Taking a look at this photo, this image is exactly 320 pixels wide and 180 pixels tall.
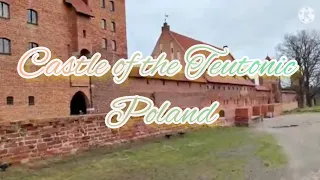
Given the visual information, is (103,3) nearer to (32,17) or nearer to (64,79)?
(32,17)

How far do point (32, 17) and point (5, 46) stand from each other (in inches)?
115

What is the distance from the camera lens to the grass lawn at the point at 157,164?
873 cm

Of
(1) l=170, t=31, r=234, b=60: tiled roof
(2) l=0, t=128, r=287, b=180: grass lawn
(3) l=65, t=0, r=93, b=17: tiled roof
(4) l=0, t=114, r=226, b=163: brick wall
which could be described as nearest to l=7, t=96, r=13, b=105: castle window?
(3) l=65, t=0, r=93, b=17: tiled roof

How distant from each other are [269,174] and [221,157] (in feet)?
9.42

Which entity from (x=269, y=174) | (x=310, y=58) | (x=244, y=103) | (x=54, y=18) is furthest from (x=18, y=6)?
(x=310, y=58)

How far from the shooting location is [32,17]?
22.1 meters

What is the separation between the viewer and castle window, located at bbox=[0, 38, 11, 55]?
20064 mm

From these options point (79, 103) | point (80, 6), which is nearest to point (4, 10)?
point (80, 6)

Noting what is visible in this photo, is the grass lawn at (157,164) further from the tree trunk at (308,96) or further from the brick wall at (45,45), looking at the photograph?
the tree trunk at (308,96)

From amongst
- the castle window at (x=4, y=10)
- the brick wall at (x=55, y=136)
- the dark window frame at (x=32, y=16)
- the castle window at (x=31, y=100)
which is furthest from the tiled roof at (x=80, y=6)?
the brick wall at (x=55, y=136)

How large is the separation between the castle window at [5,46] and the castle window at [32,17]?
2.18 meters

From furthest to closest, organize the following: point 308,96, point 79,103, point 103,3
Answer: point 308,96 → point 103,3 → point 79,103

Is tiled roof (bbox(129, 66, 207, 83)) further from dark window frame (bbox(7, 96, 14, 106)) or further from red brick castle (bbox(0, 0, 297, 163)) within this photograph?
dark window frame (bbox(7, 96, 14, 106))

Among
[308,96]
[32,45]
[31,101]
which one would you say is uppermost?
[32,45]
